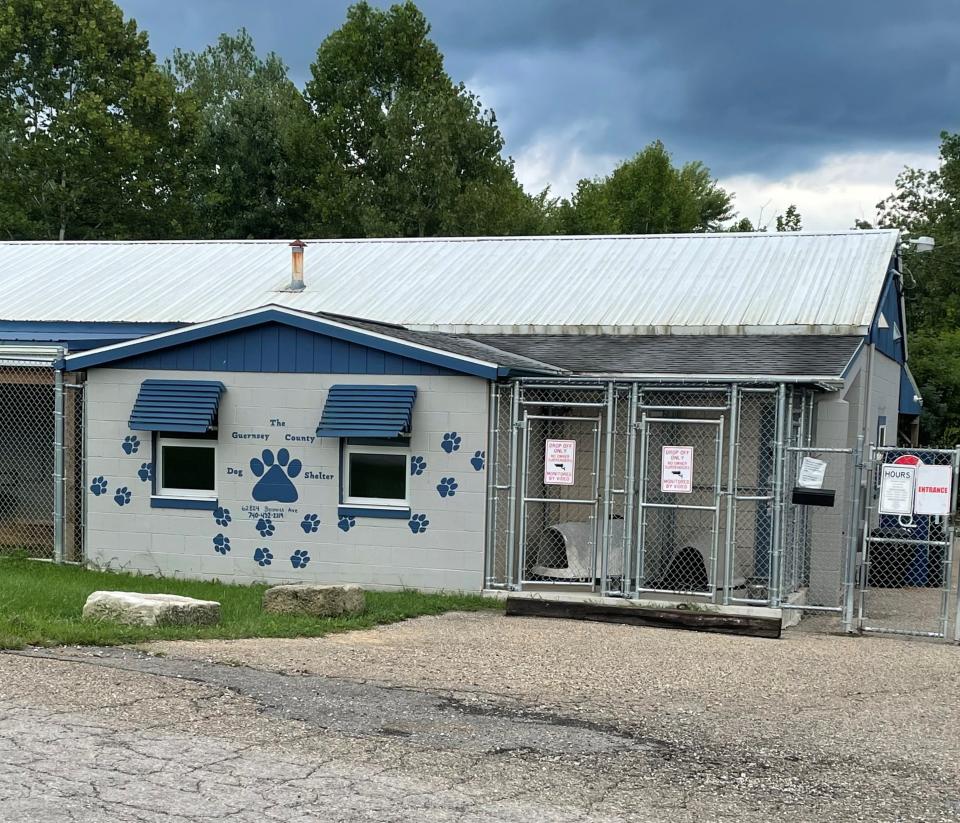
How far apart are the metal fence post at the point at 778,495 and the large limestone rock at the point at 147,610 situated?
17.8ft

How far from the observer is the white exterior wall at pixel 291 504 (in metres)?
13.2

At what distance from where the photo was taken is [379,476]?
44.5ft

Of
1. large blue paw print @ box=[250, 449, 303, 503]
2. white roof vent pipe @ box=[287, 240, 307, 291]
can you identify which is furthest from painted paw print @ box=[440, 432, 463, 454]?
white roof vent pipe @ box=[287, 240, 307, 291]

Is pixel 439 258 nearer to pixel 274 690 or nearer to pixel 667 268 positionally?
pixel 667 268

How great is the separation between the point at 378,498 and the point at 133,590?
106 inches

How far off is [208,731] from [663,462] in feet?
22.1

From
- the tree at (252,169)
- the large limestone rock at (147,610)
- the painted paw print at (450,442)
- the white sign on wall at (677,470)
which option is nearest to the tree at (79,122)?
the tree at (252,169)

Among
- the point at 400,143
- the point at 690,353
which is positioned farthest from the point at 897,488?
the point at 400,143

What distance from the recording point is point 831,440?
14.5m

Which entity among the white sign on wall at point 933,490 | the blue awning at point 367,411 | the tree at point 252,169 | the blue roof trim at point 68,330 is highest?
the tree at point 252,169

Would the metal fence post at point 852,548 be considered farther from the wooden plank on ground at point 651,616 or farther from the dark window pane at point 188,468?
the dark window pane at point 188,468

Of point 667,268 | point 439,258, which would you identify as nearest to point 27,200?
point 439,258

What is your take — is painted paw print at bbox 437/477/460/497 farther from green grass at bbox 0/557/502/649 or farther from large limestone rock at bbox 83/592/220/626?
large limestone rock at bbox 83/592/220/626

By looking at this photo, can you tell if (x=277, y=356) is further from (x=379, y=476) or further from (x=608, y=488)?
(x=608, y=488)
